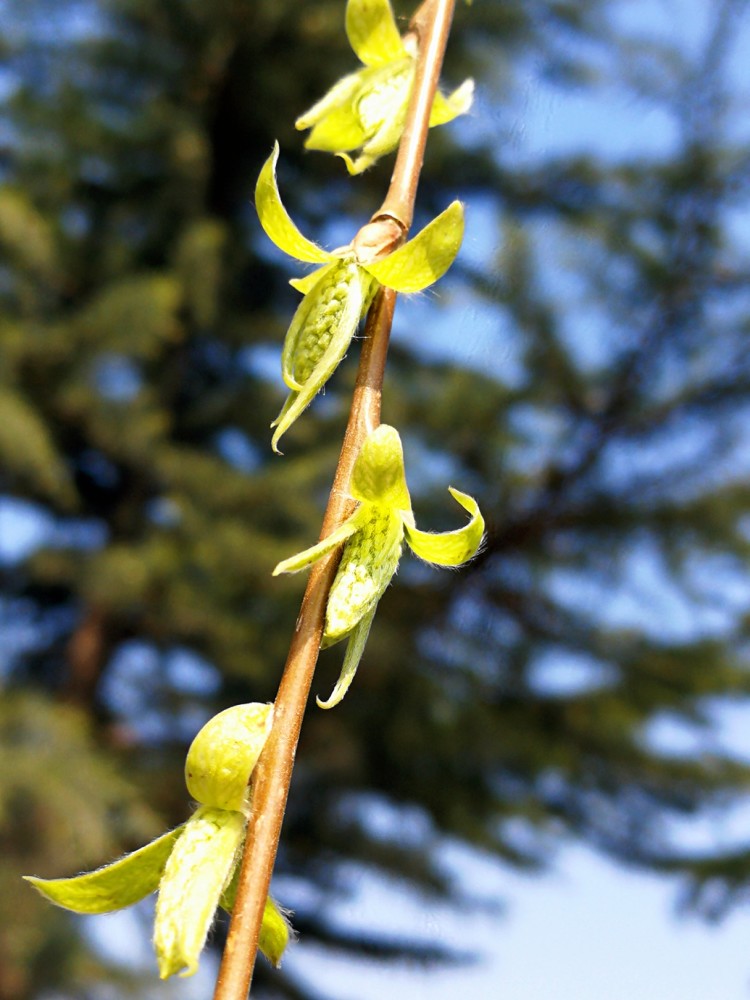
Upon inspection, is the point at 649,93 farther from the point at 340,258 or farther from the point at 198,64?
the point at 340,258

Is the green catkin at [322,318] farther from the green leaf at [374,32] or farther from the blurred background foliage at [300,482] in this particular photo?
the blurred background foliage at [300,482]

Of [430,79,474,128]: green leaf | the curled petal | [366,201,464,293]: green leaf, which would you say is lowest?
the curled petal

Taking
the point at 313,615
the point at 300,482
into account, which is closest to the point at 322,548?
the point at 313,615

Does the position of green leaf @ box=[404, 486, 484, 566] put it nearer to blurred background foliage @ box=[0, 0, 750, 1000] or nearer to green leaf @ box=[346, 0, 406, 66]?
green leaf @ box=[346, 0, 406, 66]

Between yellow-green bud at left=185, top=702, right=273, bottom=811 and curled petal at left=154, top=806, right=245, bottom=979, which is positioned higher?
yellow-green bud at left=185, top=702, right=273, bottom=811

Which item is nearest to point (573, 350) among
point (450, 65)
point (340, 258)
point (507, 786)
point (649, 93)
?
point (649, 93)

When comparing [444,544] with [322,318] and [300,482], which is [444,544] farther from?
[300,482]

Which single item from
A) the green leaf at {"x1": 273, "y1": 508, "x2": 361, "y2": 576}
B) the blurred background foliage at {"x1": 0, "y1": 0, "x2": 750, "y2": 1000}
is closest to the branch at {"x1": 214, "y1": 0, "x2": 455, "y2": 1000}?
the green leaf at {"x1": 273, "y1": 508, "x2": 361, "y2": 576}
